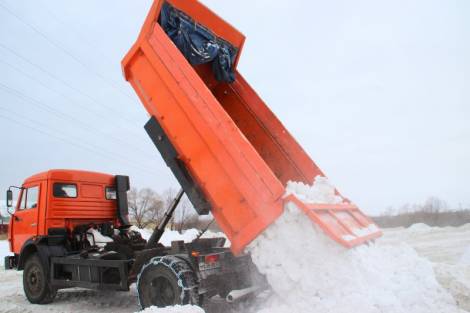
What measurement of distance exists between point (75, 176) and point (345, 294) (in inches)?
227

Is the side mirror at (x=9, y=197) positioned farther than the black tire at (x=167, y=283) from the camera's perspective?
Yes

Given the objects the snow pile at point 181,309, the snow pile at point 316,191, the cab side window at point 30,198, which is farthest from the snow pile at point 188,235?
the cab side window at point 30,198

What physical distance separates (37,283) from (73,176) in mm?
2003

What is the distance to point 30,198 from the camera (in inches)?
302

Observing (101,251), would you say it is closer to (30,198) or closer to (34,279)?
(34,279)

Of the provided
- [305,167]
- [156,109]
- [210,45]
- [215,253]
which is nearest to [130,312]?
[215,253]

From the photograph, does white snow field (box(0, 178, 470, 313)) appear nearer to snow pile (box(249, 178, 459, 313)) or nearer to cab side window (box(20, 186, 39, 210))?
snow pile (box(249, 178, 459, 313))

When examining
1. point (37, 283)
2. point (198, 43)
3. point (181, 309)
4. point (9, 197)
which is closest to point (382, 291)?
point (181, 309)

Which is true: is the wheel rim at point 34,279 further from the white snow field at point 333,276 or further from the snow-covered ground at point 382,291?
the white snow field at point 333,276

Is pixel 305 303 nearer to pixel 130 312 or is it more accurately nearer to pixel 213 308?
pixel 213 308

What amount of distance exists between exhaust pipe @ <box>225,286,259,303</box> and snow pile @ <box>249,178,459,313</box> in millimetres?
514

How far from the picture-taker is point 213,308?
5777mm

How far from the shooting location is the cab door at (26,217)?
7.38m

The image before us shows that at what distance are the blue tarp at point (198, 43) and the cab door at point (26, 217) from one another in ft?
13.0
